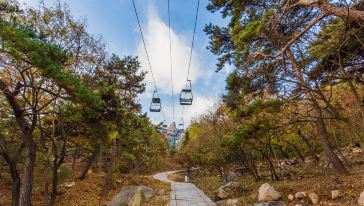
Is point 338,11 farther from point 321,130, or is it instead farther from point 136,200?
point 136,200

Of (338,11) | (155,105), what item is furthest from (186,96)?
(338,11)

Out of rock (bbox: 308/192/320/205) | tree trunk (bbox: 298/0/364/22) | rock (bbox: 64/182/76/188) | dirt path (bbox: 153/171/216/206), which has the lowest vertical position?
dirt path (bbox: 153/171/216/206)

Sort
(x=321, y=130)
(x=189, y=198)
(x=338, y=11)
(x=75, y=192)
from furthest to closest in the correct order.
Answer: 1. (x=75, y=192)
2. (x=189, y=198)
3. (x=321, y=130)
4. (x=338, y=11)

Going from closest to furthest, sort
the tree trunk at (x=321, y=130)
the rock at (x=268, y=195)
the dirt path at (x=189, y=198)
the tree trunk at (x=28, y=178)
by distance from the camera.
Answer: the rock at (x=268, y=195), the tree trunk at (x=28, y=178), the tree trunk at (x=321, y=130), the dirt path at (x=189, y=198)

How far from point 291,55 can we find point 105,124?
20.6 feet

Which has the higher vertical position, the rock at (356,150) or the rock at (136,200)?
the rock at (356,150)

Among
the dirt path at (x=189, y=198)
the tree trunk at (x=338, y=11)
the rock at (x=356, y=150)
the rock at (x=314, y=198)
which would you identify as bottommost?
the dirt path at (x=189, y=198)

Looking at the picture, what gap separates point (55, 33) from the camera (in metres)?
10.0

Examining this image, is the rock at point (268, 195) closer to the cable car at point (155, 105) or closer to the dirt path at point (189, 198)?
the dirt path at point (189, 198)

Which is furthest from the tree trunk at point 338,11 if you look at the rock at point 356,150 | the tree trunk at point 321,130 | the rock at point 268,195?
the rock at point 356,150

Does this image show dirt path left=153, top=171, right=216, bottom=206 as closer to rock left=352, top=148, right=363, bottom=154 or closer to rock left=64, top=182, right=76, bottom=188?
rock left=64, top=182, right=76, bottom=188

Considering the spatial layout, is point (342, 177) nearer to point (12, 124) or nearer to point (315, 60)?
point (315, 60)

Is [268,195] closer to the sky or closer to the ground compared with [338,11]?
closer to the ground

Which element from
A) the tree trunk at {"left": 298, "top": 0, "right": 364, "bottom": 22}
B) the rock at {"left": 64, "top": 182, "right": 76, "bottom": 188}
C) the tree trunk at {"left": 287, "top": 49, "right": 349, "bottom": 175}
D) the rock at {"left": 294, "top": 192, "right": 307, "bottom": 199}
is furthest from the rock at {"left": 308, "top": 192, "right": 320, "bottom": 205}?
the rock at {"left": 64, "top": 182, "right": 76, "bottom": 188}
